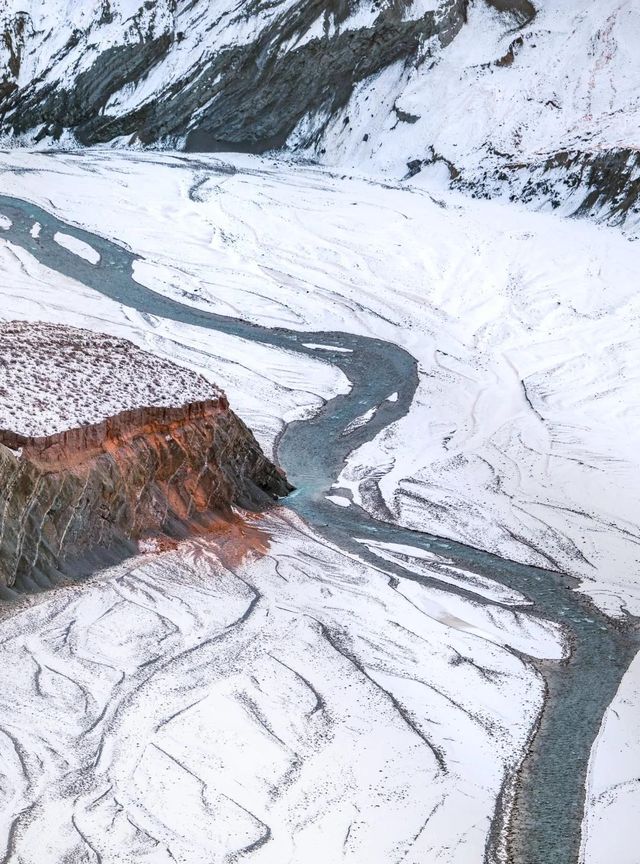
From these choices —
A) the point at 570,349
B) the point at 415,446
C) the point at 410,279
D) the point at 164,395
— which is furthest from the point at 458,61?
the point at 164,395

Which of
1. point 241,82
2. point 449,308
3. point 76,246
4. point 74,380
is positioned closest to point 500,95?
point 241,82

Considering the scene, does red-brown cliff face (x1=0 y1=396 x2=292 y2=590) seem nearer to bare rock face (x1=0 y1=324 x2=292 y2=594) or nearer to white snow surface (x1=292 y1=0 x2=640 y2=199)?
bare rock face (x1=0 y1=324 x2=292 y2=594)

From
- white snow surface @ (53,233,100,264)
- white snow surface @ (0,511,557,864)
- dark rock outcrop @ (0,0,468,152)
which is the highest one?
dark rock outcrop @ (0,0,468,152)

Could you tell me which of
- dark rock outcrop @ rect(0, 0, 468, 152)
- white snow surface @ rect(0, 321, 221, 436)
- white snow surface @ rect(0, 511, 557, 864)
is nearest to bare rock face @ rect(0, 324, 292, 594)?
white snow surface @ rect(0, 321, 221, 436)

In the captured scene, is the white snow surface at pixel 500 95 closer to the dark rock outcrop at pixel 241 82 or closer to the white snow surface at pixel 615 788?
the dark rock outcrop at pixel 241 82

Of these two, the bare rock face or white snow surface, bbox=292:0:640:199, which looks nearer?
the bare rock face

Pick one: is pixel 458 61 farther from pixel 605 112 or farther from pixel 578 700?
pixel 578 700
